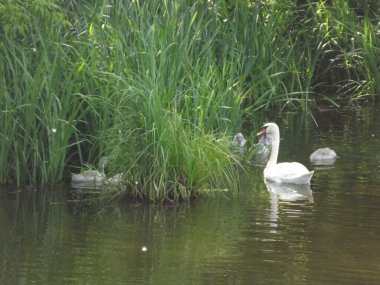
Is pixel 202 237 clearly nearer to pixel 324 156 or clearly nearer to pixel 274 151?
pixel 274 151

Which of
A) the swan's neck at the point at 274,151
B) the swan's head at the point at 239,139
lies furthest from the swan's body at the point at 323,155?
the swan's head at the point at 239,139

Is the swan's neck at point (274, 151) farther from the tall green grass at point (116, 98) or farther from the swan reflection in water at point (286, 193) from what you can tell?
the swan reflection in water at point (286, 193)

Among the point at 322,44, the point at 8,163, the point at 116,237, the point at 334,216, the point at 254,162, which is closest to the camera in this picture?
the point at 116,237

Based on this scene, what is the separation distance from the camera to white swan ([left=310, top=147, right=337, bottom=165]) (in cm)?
1420

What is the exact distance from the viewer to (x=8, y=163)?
12289 millimetres

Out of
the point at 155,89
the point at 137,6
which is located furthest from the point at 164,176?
the point at 137,6

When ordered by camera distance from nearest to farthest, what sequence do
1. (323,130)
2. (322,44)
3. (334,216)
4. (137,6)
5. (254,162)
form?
(334,216) < (137,6) < (254,162) < (323,130) < (322,44)

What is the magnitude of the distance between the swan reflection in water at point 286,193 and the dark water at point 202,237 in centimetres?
4

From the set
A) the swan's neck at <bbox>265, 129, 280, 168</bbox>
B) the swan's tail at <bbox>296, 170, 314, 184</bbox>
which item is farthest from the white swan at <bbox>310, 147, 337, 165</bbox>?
the swan's tail at <bbox>296, 170, 314, 184</bbox>

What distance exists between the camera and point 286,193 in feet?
41.7

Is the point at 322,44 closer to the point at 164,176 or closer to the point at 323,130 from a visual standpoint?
the point at 323,130

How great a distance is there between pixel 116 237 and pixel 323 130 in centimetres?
768

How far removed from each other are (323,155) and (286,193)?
5.53 feet

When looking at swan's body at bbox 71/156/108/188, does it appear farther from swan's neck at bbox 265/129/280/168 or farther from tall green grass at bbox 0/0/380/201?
swan's neck at bbox 265/129/280/168
